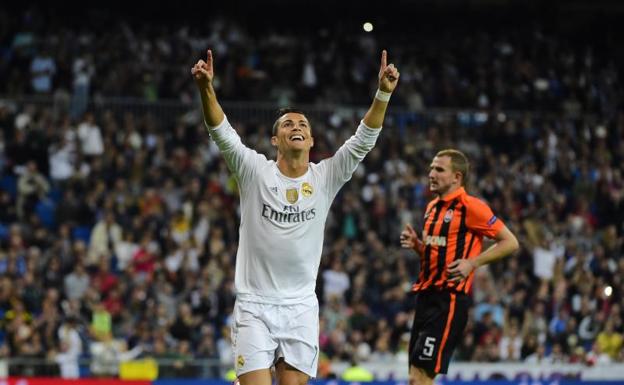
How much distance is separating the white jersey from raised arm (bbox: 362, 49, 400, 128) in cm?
6

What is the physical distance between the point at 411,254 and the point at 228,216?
2848 millimetres

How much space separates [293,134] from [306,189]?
0.35m

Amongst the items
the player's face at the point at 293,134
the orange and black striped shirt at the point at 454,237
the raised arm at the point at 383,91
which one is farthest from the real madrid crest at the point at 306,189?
the orange and black striped shirt at the point at 454,237

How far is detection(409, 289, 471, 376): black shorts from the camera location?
866 centimetres

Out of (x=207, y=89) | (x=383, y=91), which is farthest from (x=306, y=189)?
(x=207, y=89)

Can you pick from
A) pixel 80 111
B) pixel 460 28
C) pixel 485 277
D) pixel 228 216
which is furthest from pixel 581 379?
pixel 460 28

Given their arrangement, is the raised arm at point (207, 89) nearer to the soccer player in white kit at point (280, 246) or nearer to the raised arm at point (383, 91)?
the soccer player in white kit at point (280, 246)

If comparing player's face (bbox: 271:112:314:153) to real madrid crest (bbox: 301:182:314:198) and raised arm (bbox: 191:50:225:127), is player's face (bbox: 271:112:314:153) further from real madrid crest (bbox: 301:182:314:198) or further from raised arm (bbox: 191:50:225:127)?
raised arm (bbox: 191:50:225:127)

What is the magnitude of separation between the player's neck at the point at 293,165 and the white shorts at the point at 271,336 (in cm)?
81

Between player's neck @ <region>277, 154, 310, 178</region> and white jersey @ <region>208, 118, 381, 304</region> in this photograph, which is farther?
player's neck @ <region>277, 154, 310, 178</region>

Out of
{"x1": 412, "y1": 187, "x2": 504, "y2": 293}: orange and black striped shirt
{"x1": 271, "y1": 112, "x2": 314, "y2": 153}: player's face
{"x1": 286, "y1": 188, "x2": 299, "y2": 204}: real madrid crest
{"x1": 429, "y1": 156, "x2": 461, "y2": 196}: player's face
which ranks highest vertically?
{"x1": 271, "y1": 112, "x2": 314, "y2": 153}: player's face

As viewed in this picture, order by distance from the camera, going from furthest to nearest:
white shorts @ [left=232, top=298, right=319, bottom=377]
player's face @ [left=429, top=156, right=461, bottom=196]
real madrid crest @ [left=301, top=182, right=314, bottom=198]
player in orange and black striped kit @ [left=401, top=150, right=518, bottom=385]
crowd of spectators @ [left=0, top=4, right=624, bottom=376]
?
1. crowd of spectators @ [left=0, top=4, right=624, bottom=376]
2. player's face @ [left=429, top=156, right=461, bottom=196]
3. player in orange and black striped kit @ [left=401, top=150, right=518, bottom=385]
4. real madrid crest @ [left=301, top=182, right=314, bottom=198]
5. white shorts @ [left=232, top=298, right=319, bottom=377]

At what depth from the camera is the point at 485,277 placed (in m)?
17.5

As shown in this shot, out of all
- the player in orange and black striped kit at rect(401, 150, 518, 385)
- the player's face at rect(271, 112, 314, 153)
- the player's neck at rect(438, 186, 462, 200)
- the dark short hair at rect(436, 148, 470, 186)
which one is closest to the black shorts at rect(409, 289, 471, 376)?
the player in orange and black striped kit at rect(401, 150, 518, 385)
